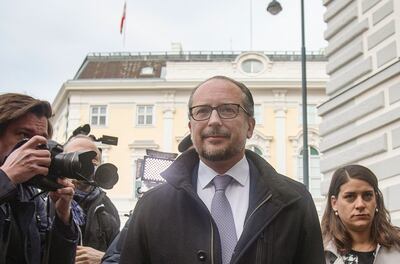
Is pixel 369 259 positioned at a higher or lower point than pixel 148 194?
lower

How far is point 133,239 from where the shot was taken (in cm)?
263

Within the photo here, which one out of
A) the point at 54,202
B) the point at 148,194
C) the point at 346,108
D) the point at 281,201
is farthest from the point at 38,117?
the point at 346,108

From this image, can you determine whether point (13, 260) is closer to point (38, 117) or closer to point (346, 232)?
point (38, 117)

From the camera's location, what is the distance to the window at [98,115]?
111 feet

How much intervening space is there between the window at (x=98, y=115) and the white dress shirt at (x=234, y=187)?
31.5 meters

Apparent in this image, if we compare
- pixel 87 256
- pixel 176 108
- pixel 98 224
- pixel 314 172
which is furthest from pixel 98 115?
pixel 87 256

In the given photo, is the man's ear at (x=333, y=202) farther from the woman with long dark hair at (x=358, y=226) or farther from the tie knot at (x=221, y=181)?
the tie knot at (x=221, y=181)

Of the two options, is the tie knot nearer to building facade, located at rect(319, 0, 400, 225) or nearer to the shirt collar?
the shirt collar

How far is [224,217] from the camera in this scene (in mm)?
2561

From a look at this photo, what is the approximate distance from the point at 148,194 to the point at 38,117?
676mm

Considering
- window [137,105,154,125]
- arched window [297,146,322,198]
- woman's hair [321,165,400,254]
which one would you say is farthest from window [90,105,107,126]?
woman's hair [321,165,400,254]

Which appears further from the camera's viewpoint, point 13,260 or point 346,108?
point 346,108

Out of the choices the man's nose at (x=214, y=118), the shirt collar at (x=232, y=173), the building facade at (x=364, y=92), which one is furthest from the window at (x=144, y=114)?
the man's nose at (x=214, y=118)

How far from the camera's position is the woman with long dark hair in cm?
364
